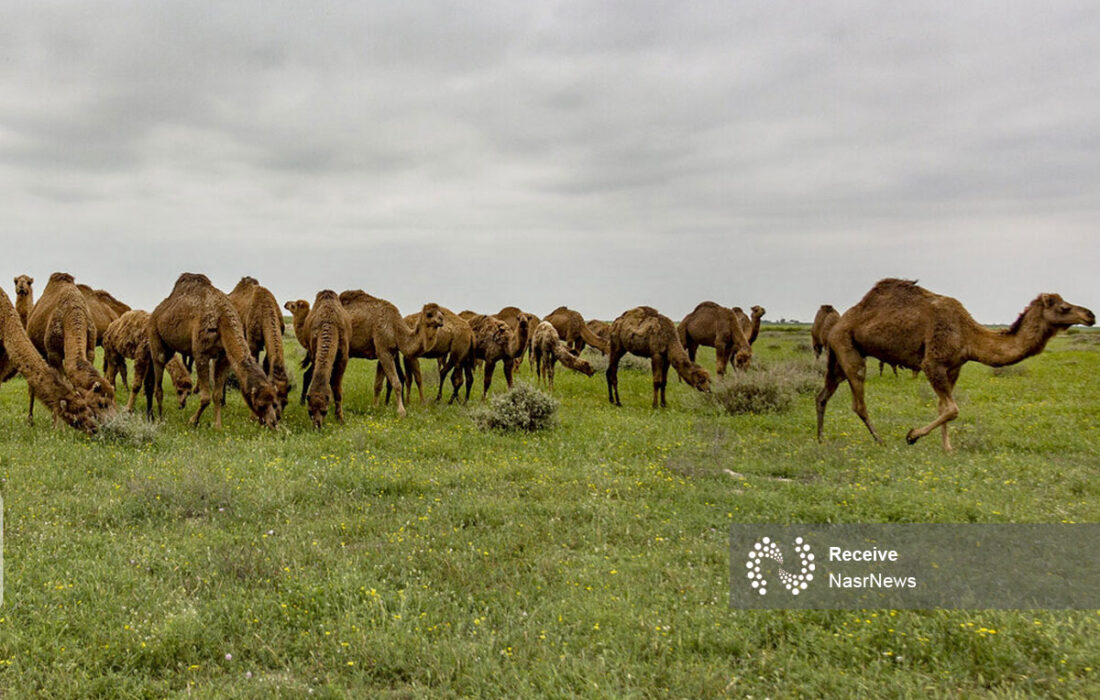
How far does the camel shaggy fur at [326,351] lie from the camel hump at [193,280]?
2.18m

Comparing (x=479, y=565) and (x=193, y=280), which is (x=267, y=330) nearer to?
(x=193, y=280)

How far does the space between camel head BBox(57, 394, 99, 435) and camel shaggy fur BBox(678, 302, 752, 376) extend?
15695 mm

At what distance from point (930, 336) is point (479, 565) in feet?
28.7

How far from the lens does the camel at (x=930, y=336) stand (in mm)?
9859

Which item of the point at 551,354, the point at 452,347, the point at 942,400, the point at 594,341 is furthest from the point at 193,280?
the point at 942,400

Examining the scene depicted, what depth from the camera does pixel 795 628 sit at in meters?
4.55

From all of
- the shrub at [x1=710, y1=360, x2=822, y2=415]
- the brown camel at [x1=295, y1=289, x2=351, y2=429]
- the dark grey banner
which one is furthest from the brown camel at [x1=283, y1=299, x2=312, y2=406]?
the dark grey banner

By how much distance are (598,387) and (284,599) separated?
16140 millimetres

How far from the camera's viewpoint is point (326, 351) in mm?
12367

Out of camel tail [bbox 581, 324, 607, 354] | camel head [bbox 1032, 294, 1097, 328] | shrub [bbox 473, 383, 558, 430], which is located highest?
camel head [bbox 1032, 294, 1097, 328]

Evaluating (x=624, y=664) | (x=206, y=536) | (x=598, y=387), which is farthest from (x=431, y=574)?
(x=598, y=387)

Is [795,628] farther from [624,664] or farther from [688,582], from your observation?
[624,664]

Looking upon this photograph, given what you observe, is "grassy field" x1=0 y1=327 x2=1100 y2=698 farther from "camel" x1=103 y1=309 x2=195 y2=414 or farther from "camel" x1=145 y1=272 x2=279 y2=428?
"camel" x1=103 y1=309 x2=195 y2=414

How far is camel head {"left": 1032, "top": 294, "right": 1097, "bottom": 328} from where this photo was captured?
364 inches
